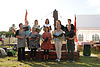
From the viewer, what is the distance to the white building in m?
11.6

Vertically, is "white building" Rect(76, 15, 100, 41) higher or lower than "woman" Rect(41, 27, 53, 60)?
higher

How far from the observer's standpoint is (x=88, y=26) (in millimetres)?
11773

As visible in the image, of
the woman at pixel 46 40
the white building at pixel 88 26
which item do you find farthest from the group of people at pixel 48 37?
the white building at pixel 88 26

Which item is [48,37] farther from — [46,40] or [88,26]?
[88,26]

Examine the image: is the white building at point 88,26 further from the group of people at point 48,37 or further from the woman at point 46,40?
the woman at point 46,40

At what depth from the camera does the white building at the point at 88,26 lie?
11625 millimetres

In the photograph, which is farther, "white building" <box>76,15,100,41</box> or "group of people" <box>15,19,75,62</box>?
"white building" <box>76,15,100,41</box>

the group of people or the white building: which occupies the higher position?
the white building

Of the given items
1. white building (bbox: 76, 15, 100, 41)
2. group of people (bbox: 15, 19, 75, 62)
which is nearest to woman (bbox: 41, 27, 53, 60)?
group of people (bbox: 15, 19, 75, 62)

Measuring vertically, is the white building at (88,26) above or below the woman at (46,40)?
above

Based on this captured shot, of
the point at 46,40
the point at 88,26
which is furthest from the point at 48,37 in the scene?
the point at 88,26

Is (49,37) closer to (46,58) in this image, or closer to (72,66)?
(46,58)

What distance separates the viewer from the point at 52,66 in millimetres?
4859

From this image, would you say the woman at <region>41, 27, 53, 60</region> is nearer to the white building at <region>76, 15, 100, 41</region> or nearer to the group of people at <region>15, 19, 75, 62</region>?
the group of people at <region>15, 19, 75, 62</region>
